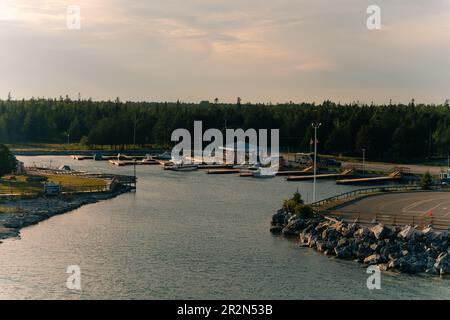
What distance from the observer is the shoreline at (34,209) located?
59.4 m

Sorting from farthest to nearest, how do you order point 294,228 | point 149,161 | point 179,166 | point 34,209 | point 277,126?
point 277,126, point 149,161, point 179,166, point 34,209, point 294,228

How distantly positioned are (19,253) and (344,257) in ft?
73.6

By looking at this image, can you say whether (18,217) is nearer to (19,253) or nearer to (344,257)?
(19,253)

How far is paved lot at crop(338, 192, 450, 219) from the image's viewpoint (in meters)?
58.3

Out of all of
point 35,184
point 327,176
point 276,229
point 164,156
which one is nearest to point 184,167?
point 164,156

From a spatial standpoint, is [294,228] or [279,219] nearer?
[294,228]

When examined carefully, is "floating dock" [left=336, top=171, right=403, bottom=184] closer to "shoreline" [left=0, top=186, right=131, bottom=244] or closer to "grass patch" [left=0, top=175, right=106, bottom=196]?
"grass patch" [left=0, top=175, right=106, bottom=196]

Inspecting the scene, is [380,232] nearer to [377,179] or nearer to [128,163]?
[377,179]

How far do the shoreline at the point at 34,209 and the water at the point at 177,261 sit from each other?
1098mm

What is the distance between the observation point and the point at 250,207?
7375 cm

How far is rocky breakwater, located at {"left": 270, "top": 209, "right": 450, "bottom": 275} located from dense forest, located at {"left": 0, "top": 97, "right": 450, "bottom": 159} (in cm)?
7564

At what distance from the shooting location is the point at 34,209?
221 feet

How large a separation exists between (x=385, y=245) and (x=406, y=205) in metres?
15.0

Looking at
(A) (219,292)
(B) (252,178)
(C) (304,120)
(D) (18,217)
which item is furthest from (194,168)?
(A) (219,292)
